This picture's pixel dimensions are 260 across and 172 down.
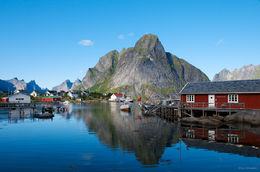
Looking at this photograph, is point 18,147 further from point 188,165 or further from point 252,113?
point 252,113

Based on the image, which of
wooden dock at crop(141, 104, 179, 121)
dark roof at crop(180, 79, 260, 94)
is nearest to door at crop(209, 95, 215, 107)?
dark roof at crop(180, 79, 260, 94)

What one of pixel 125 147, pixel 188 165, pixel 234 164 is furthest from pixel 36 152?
pixel 234 164

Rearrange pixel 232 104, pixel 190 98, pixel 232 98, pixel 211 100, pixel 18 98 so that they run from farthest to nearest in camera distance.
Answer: pixel 18 98
pixel 190 98
pixel 211 100
pixel 232 98
pixel 232 104

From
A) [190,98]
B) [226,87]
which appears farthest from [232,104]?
[190,98]

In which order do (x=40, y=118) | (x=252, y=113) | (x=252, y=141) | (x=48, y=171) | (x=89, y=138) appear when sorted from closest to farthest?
(x=48, y=171) → (x=252, y=141) → (x=89, y=138) → (x=252, y=113) → (x=40, y=118)

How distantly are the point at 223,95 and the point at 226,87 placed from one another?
230 cm

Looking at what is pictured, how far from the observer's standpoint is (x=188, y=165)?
1959 centimetres

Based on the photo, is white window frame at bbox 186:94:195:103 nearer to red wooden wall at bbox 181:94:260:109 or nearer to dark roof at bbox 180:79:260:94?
red wooden wall at bbox 181:94:260:109

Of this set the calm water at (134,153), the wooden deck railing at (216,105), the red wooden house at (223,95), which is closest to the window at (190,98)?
the red wooden house at (223,95)

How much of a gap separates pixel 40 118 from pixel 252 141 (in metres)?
52.9

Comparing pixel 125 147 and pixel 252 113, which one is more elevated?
pixel 252 113

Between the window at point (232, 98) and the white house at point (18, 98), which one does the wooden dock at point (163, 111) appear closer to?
the window at point (232, 98)

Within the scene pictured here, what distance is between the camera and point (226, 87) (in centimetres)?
4809

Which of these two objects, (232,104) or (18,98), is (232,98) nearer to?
(232,104)
